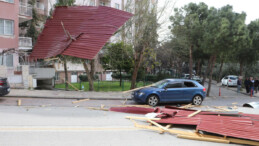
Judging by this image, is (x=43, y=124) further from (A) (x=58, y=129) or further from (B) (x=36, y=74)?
(B) (x=36, y=74)

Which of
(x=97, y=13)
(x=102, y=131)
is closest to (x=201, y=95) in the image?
(x=97, y=13)

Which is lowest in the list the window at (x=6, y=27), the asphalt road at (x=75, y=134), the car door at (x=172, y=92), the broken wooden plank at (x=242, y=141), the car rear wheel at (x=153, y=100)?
the broken wooden plank at (x=242, y=141)

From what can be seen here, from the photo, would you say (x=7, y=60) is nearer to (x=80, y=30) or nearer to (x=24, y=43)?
(x=24, y=43)

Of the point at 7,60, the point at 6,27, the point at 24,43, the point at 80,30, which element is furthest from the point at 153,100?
the point at 24,43

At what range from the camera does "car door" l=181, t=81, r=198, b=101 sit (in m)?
12.7

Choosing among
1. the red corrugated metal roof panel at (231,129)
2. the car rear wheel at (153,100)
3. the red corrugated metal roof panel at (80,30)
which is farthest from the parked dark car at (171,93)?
the red corrugated metal roof panel at (231,129)

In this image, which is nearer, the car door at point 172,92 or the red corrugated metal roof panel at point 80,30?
the red corrugated metal roof panel at point 80,30

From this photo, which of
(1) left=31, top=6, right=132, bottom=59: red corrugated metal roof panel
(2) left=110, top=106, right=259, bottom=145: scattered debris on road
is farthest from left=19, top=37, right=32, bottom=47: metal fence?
(2) left=110, top=106, right=259, bottom=145: scattered debris on road

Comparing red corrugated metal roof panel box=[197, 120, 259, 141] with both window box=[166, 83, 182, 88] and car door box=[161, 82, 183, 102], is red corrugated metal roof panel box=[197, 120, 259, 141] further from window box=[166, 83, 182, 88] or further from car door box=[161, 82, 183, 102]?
window box=[166, 83, 182, 88]

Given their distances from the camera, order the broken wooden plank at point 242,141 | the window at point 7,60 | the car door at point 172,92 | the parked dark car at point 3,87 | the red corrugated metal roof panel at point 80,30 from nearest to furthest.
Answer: the broken wooden plank at point 242,141, the red corrugated metal roof panel at point 80,30, the parked dark car at point 3,87, the car door at point 172,92, the window at point 7,60

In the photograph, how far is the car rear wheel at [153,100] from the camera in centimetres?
1217

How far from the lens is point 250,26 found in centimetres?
2186

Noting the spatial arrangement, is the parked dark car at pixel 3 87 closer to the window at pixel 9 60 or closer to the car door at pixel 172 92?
the car door at pixel 172 92

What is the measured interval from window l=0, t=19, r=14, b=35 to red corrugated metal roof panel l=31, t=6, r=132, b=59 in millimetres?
9365
